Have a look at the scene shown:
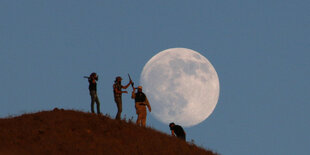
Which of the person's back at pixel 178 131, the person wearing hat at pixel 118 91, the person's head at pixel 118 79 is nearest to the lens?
the person wearing hat at pixel 118 91

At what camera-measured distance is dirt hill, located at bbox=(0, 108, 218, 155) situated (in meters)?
21.2

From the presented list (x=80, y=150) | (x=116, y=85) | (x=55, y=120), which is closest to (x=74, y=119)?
(x=55, y=120)

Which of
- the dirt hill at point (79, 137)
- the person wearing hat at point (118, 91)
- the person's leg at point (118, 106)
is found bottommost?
the dirt hill at point (79, 137)

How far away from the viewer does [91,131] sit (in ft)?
77.7

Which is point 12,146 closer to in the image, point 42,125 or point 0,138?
point 0,138

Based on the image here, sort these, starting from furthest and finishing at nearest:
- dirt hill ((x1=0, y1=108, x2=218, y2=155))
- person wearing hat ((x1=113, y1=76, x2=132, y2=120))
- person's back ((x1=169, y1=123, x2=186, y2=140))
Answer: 1. person's back ((x1=169, y1=123, x2=186, y2=140))
2. person wearing hat ((x1=113, y1=76, x2=132, y2=120))
3. dirt hill ((x1=0, y1=108, x2=218, y2=155))

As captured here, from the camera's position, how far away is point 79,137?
74.5 ft

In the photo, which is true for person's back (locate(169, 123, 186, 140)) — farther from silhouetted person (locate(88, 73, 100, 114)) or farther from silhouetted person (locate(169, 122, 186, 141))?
silhouetted person (locate(88, 73, 100, 114))

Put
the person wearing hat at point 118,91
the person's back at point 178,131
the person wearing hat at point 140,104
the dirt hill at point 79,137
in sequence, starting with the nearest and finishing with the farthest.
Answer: the dirt hill at point 79,137 → the person wearing hat at point 118,91 → the person wearing hat at point 140,104 → the person's back at point 178,131

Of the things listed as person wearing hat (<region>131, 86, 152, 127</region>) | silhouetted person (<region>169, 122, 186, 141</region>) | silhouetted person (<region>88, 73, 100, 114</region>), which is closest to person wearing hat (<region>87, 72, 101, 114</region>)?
silhouetted person (<region>88, 73, 100, 114</region>)

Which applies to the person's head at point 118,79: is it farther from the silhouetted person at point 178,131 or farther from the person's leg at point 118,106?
the silhouetted person at point 178,131

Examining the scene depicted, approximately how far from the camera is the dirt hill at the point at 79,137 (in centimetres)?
2125

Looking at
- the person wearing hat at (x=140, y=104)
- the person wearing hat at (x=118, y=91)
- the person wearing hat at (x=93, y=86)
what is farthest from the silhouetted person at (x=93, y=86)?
the person wearing hat at (x=140, y=104)

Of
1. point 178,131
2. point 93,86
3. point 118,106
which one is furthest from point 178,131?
point 93,86
